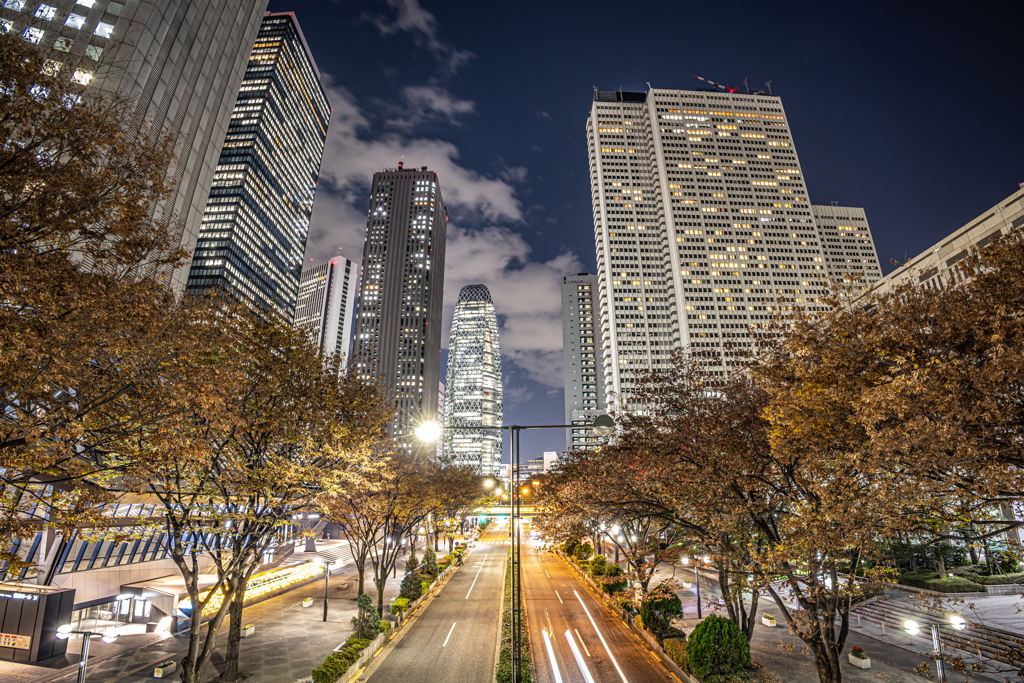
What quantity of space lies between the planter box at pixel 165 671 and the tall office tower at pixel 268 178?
125 meters

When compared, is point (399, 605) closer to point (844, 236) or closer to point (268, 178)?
point (268, 178)

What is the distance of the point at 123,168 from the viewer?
858 centimetres

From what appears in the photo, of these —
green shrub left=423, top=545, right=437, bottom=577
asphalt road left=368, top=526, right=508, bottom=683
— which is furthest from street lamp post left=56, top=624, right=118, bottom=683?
green shrub left=423, top=545, right=437, bottom=577

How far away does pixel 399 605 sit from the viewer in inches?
1071

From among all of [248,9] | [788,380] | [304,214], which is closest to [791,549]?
[788,380]

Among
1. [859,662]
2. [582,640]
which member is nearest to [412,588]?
[582,640]

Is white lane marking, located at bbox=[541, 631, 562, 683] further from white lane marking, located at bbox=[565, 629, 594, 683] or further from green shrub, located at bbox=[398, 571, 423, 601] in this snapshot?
green shrub, located at bbox=[398, 571, 423, 601]

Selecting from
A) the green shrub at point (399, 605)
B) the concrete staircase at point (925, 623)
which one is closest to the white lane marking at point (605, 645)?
the green shrub at point (399, 605)

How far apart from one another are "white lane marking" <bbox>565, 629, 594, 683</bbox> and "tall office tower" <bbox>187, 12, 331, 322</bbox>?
131457mm

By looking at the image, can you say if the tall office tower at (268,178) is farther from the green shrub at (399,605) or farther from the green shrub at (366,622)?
the green shrub at (366,622)

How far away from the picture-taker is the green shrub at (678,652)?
18.1 metres

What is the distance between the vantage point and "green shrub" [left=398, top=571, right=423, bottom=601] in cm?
3117

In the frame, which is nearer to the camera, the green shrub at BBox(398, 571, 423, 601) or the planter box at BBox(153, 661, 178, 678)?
the planter box at BBox(153, 661, 178, 678)

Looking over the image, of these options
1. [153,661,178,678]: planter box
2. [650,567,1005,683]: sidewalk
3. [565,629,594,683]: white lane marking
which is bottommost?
[650,567,1005,683]: sidewalk
